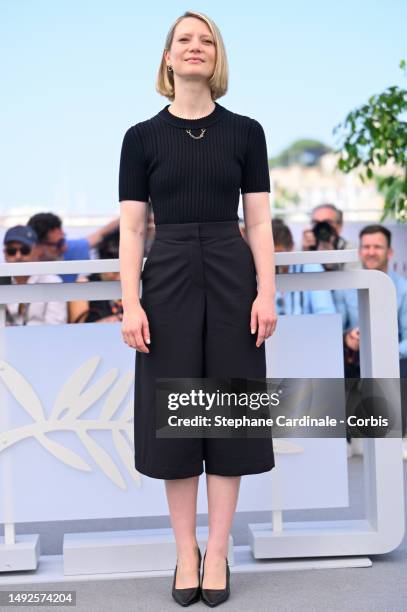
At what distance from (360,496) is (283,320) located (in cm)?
129

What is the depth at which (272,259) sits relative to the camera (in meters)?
2.69

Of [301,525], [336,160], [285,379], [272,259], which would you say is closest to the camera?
[272,259]

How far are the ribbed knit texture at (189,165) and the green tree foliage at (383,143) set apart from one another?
11.9 feet

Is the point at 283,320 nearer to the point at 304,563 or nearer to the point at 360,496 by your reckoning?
the point at 304,563

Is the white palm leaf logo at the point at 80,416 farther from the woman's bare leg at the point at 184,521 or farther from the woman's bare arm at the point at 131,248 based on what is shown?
the woman's bare arm at the point at 131,248

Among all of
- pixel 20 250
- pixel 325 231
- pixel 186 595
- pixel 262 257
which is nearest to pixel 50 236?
pixel 20 250

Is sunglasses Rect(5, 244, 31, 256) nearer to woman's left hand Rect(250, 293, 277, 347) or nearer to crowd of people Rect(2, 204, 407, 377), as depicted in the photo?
crowd of people Rect(2, 204, 407, 377)

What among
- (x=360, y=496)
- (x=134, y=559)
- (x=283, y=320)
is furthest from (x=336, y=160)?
(x=134, y=559)

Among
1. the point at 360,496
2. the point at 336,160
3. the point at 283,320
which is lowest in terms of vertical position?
the point at 360,496

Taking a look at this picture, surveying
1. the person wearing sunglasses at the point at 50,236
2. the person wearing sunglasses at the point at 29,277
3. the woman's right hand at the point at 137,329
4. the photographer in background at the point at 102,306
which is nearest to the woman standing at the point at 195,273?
the woman's right hand at the point at 137,329

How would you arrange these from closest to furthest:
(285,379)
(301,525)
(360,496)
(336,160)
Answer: (285,379) → (301,525) → (360,496) → (336,160)

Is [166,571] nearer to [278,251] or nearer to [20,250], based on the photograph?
Answer: [278,251]

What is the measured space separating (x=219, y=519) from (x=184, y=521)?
0.10 meters

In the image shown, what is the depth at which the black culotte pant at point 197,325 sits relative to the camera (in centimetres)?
262
